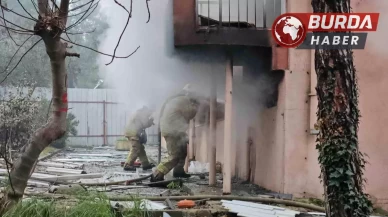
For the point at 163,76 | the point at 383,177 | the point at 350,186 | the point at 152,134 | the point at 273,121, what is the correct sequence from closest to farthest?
the point at 350,186 → the point at 383,177 → the point at 273,121 → the point at 163,76 → the point at 152,134

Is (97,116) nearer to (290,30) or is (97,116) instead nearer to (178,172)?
(178,172)

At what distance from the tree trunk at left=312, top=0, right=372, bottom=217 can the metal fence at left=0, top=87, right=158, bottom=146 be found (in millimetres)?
19159

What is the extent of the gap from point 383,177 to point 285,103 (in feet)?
6.03

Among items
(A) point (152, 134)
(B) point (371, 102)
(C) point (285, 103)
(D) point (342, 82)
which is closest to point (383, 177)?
(B) point (371, 102)

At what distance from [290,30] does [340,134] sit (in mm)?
1810

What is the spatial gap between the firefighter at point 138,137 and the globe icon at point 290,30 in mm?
5777

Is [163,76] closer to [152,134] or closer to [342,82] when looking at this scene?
[342,82]

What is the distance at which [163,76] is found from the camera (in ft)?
30.4

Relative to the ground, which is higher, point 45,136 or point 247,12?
point 247,12

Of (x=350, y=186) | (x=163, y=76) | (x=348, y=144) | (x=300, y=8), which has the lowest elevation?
(x=350, y=186)

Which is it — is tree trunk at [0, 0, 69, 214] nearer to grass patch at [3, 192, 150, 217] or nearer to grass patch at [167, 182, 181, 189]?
grass patch at [3, 192, 150, 217]

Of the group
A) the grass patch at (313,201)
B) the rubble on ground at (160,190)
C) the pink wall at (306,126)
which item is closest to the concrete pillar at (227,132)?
the rubble on ground at (160,190)

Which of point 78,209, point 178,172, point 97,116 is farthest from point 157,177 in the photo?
point 97,116

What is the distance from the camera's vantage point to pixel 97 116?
23828 millimetres
